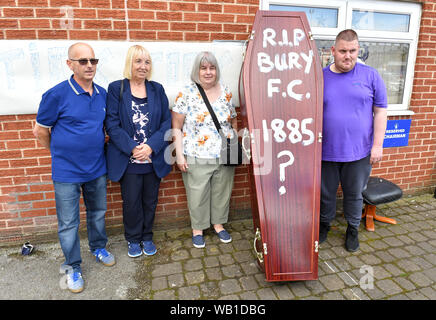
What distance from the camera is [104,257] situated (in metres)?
2.71

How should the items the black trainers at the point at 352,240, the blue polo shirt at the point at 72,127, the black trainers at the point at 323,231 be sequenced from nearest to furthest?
the blue polo shirt at the point at 72,127 < the black trainers at the point at 352,240 < the black trainers at the point at 323,231

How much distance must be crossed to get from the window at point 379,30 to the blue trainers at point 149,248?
2573 millimetres

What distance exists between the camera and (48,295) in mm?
2354

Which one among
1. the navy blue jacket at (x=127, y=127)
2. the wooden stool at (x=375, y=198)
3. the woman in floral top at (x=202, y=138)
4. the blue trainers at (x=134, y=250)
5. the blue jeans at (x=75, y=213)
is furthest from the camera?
the wooden stool at (x=375, y=198)

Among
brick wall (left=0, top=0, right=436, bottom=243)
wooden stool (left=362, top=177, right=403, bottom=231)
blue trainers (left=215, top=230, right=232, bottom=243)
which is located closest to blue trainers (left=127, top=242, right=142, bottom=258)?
brick wall (left=0, top=0, right=436, bottom=243)

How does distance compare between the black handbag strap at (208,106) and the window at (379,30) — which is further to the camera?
the window at (379,30)

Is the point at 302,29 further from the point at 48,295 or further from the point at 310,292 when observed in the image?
the point at 48,295

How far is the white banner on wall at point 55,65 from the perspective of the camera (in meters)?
2.61

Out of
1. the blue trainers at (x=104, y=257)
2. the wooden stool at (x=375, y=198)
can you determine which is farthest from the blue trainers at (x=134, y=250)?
the wooden stool at (x=375, y=198)

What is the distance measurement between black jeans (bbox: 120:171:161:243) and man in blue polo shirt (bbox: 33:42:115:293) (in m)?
0.24

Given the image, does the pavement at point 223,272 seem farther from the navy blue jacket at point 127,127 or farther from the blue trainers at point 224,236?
the navy blue jacket at point 127,127

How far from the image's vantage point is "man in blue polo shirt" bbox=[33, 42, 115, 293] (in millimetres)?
2180

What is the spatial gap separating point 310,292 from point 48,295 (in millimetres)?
2012

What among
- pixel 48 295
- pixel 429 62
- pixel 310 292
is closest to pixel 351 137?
pixel 310 292
